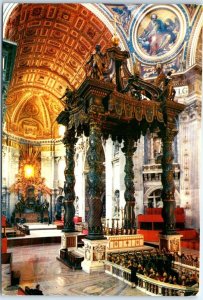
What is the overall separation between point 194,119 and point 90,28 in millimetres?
4663

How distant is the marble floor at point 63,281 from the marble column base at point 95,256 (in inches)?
5.1

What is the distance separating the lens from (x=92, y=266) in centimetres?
548

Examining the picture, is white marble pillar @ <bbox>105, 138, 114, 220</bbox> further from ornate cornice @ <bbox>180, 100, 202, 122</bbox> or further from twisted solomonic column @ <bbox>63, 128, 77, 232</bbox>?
twisted solomonic column @ <bbox>63, 128, 77, 232</bbox>

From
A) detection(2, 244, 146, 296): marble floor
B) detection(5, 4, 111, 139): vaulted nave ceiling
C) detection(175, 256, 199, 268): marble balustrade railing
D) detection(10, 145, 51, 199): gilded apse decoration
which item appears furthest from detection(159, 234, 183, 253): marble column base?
detection(10, 145, 51, 199): gilded apse decoration

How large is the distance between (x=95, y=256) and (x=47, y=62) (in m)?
7.90

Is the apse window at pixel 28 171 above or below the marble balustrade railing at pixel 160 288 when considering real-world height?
above

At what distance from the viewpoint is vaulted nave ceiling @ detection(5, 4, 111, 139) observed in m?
10.4

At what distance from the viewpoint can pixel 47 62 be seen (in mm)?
11406

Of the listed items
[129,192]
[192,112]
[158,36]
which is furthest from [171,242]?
[158,36]

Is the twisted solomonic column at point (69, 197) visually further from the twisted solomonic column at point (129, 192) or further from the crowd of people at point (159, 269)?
the crowd of people at point (159, 269)

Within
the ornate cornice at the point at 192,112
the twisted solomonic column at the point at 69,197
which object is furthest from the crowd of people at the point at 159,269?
the ornate cornice at the point at 192,112

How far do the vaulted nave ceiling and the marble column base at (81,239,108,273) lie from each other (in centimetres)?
537

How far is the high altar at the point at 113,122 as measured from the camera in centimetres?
570

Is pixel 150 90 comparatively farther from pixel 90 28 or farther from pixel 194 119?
pixel 90 28
